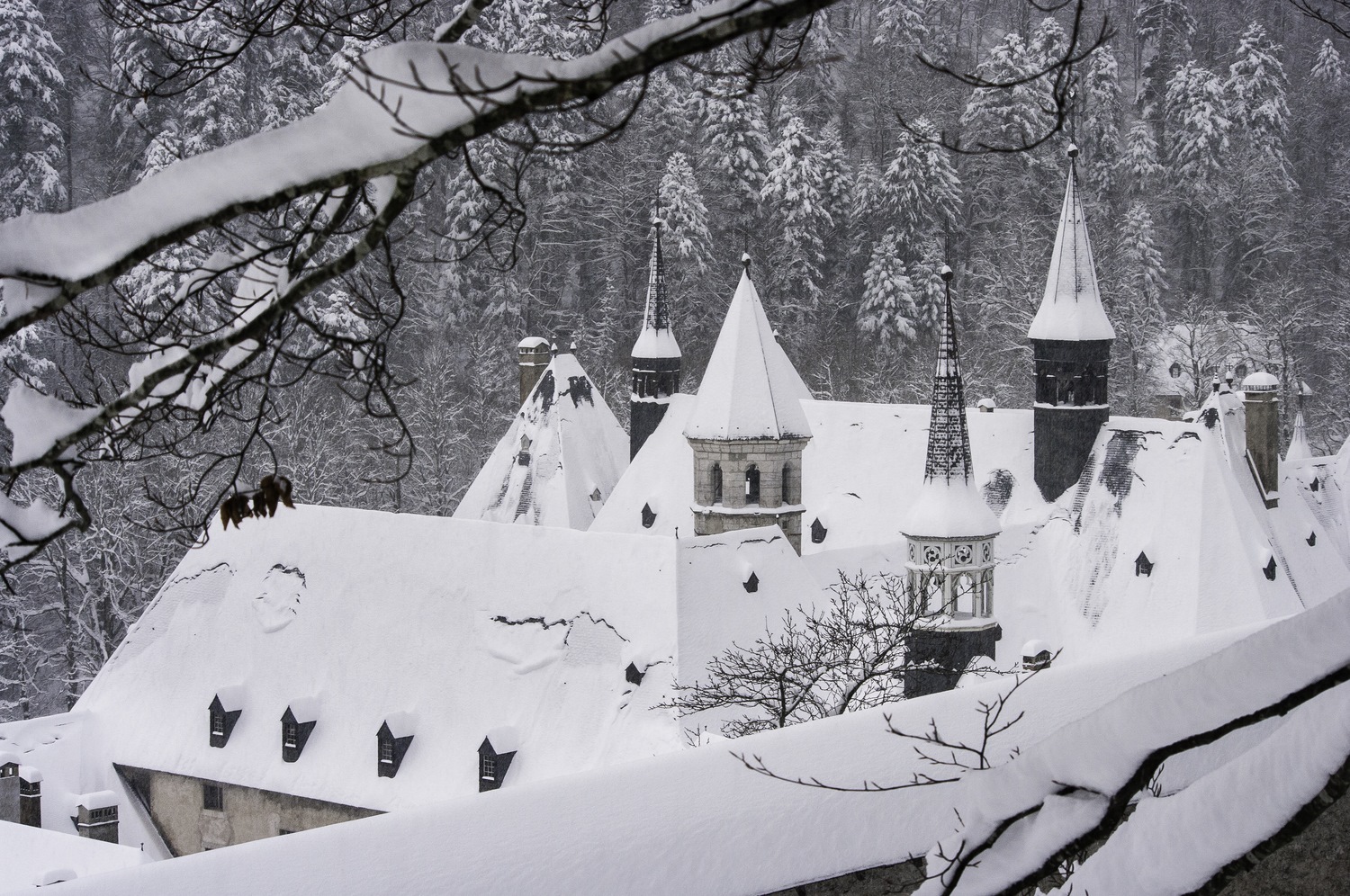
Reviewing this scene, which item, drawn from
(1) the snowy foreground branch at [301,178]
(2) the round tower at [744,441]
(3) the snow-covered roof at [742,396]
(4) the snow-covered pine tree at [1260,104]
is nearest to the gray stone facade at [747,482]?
(2) the round tower at [744,441]

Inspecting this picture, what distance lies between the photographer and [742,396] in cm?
2584

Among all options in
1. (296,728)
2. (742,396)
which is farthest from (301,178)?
(742,396)

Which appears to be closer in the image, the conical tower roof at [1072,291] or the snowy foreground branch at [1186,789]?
the snowy foreground branch at [1186,789]

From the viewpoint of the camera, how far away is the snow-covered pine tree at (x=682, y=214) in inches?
1727

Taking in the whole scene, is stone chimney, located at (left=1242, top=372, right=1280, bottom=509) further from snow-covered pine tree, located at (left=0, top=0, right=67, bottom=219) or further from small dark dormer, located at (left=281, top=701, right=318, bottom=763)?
snow-covered pine tree, located at (left=0, top=0, right=67, bottom=219)

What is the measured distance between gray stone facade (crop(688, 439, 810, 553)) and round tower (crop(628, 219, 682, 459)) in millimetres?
5673

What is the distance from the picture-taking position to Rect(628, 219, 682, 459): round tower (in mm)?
31609

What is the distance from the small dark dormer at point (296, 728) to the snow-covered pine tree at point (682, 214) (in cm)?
2348

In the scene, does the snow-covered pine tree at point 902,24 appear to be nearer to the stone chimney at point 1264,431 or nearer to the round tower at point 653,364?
the round tower at point 653,364

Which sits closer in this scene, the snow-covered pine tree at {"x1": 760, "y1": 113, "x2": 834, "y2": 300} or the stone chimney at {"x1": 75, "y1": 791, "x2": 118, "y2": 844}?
the stone chimney at {"x1": 75, "y1": 791, "x2": 118, "y2": 844}

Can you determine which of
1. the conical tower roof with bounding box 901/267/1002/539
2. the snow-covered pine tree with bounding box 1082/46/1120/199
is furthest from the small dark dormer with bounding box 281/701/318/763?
the snow-covered pine tree with bounding box 1082/46/1120/199

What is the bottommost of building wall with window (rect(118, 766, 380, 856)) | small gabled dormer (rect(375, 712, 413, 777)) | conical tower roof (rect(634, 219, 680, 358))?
building wall with window (rect(118, 766, 380, 856))

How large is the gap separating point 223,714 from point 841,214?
29.4 metres

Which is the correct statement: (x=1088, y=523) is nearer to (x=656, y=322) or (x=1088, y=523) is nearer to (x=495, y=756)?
(x=656, y=322)
